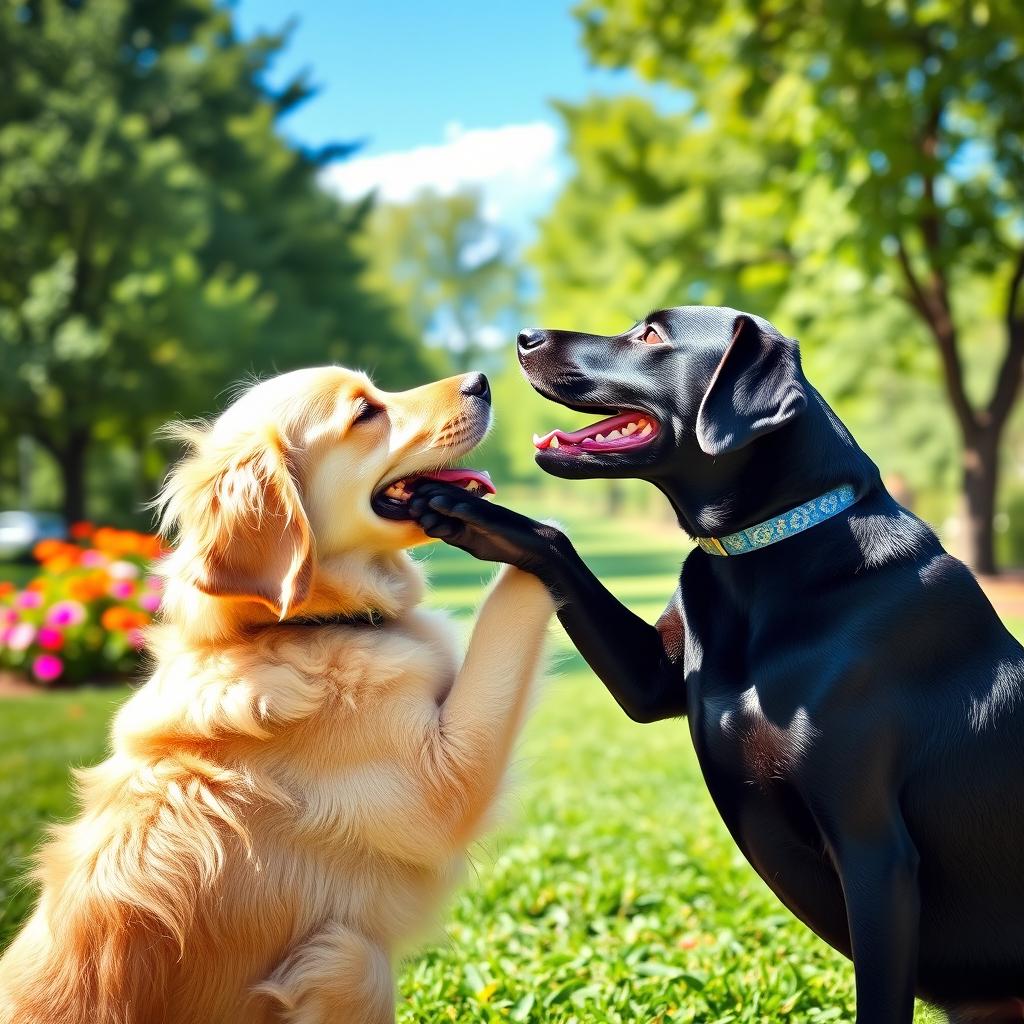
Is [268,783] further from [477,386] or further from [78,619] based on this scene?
[78,619]

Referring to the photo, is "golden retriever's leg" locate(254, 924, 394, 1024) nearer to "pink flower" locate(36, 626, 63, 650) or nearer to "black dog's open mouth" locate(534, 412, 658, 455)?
"black dog's open mouth" locate(534, 412, 658, 455)

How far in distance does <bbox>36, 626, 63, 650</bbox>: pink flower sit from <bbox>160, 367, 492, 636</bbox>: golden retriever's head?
9.75m

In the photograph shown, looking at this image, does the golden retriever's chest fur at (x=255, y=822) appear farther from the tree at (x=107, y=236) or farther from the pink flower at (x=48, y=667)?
the tree at (x=107, y=236)

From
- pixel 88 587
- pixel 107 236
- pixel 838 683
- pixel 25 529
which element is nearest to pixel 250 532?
pixel 838 683

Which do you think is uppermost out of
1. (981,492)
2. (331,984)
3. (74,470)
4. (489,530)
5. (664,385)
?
(981,492)

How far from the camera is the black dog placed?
7.67 ft

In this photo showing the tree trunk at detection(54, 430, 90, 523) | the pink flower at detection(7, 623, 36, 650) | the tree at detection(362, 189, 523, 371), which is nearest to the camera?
the pink flower at detection(7, 623, 36, 650)

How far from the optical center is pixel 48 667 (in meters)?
12.0

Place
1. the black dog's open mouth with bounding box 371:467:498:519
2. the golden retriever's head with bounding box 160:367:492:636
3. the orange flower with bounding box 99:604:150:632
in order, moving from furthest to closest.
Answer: the orange flower with bounding box 99:604:150:632 → the black dog's open mouth with bounding box 371:467:498:519 → the golden retriever's head with bounding box 160:367:492:636

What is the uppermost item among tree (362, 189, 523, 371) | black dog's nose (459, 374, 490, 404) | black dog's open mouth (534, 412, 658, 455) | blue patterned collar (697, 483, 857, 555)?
tree (362, 189, 523, 371)

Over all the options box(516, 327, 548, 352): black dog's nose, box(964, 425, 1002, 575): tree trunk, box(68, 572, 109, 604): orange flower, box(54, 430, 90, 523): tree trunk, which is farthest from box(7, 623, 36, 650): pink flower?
box(54, 430, 90, 523): tree trunk

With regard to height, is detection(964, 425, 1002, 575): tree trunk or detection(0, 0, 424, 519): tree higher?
detection(0, 0, 424, 519): tree

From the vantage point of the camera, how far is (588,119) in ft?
108

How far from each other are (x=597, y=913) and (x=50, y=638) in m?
9.26
